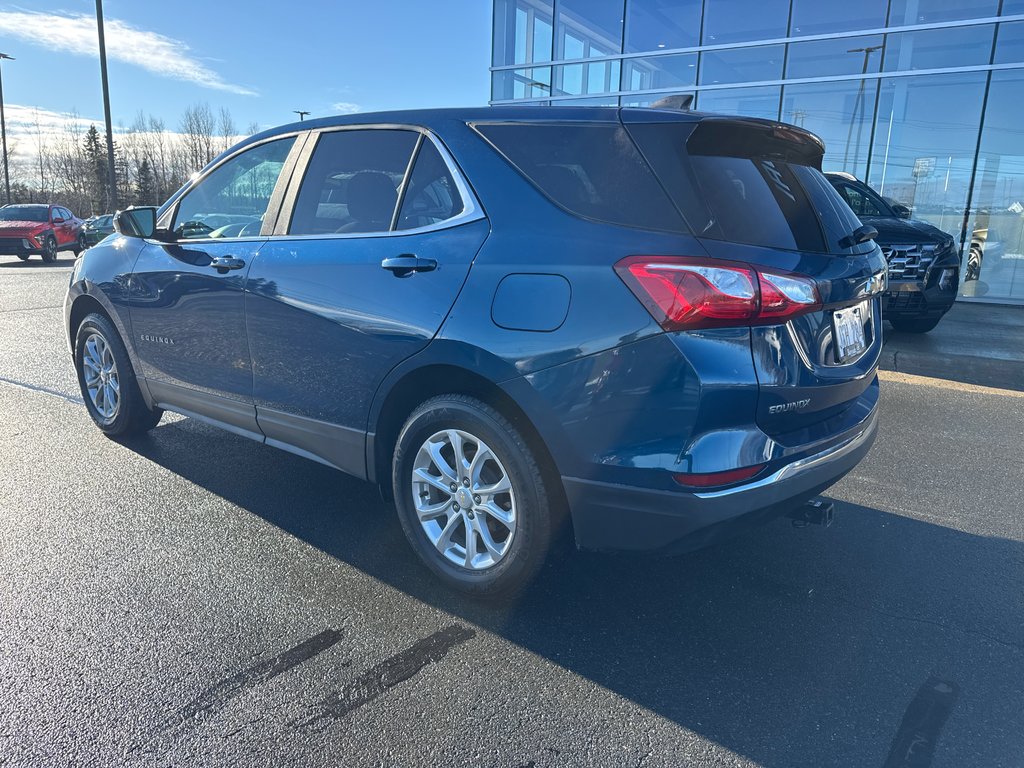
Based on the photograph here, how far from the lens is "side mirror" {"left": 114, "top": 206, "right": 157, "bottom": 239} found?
13.3 ft

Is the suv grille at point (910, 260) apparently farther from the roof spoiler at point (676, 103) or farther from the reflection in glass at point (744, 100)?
the reflection in glass at point (744, 100)

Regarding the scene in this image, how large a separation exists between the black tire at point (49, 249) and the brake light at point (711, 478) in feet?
75.9

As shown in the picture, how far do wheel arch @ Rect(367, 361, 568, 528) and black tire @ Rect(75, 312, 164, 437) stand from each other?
213 centimetres

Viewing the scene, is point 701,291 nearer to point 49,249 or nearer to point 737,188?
point 737,188

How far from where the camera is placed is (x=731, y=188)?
2.53m

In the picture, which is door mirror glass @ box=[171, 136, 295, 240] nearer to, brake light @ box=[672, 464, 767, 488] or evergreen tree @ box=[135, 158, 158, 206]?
brake light @ box=[672, 464, 767, 488]

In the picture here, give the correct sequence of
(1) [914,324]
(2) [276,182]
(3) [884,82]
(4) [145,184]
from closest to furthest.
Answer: (2) [276,182], (1) [914,324], (3) [884,82], (4) [145,184]

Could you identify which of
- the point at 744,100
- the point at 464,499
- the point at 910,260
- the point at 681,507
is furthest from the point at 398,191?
the point at 744,100

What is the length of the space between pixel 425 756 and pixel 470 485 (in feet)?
3.20

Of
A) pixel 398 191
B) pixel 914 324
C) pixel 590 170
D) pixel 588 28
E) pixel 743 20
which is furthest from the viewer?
pixel 588 28

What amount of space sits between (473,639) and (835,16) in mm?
14214

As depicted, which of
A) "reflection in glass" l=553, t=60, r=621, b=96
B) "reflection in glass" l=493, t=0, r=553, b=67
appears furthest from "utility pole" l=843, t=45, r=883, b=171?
"reflection in glass" l=493, t=0, r=553, b=67

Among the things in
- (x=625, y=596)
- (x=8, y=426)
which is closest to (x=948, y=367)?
(x=625, y=596)

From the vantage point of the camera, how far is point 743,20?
14.1m
